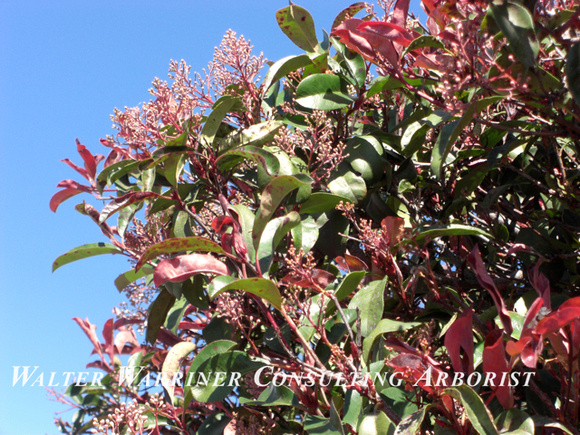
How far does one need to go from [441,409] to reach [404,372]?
11 centimetres

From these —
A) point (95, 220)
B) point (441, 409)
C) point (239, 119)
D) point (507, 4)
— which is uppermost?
point (239, 119)

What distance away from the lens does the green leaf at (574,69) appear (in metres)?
1.14

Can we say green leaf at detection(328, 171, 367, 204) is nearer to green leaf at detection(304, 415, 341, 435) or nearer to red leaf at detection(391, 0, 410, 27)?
red leaf at detection(391, 0, 410, 27)

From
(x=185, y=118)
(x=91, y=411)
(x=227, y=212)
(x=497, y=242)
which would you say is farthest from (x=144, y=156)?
(x=91, y=411)

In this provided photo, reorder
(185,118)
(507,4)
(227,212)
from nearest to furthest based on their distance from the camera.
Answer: (507,4)
(227,212)
(185,118)

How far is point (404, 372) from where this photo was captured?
1273mm

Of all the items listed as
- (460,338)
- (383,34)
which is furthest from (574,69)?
(460,338)

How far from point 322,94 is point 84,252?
3.10ft

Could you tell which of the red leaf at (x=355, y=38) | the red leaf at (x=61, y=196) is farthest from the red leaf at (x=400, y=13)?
the red leaf at (x=61, y=196)

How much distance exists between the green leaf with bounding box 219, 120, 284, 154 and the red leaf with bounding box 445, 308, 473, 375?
2.64ft

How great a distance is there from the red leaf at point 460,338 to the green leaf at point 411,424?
15 centimetres

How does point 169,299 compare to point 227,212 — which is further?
point 169,299

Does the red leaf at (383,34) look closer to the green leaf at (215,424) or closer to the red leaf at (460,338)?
the red leaf at (460,338)

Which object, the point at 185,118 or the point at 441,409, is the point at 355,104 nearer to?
the point at 185,118
